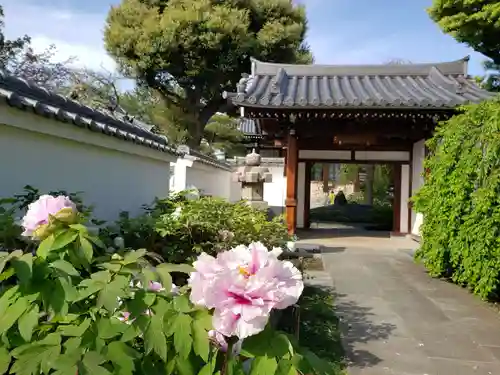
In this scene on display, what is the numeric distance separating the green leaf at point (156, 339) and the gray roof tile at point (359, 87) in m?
8.22

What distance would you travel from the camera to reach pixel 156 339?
1171 millimetres

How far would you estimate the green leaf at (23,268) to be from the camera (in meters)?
1.18

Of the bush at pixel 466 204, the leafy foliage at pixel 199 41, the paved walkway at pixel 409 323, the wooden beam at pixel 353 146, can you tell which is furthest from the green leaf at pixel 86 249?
the leafy foliage at pixel 199 41

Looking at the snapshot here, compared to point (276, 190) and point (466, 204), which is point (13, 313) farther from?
point (276, 190)

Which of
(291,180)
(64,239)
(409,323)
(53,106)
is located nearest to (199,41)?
(291,180)

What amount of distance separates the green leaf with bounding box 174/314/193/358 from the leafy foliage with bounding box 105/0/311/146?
20102 mm

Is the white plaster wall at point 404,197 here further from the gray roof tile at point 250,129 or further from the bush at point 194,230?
the bush at point 194,230

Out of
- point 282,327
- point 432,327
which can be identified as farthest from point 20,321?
point 432,327

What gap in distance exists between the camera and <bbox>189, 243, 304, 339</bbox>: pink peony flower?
112 cm

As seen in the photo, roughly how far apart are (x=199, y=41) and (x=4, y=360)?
67.0 feet

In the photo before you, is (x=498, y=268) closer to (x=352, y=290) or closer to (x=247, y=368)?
(x=352, y=290)

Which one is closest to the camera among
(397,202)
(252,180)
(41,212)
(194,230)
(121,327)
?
(121,327)

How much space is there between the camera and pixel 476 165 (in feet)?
19.6

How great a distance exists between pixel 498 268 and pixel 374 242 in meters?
5.95
